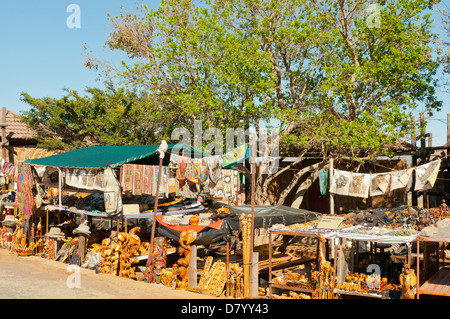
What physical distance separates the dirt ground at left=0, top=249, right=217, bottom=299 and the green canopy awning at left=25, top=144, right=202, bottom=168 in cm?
348

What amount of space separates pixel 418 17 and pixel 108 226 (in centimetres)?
1589

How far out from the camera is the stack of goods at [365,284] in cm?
1067

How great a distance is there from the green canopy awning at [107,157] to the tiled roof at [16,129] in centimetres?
745

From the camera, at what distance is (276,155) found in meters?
19.4

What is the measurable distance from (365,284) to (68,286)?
7594 mm

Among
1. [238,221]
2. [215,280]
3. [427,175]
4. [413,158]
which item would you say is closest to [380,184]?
[427,175]

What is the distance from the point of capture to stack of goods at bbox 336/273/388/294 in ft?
35.0

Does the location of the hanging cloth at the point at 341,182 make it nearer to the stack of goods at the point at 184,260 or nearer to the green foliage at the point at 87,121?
the stack of goods at the point at 184,260

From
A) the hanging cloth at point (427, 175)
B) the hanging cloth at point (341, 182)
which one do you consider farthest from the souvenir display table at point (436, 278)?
the hanging cloth at point (341, 182)

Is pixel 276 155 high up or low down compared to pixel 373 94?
down

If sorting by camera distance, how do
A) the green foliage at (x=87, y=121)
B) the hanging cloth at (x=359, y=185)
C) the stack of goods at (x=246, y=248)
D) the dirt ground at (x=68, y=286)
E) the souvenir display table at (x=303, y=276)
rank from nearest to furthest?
the souvenir display table at (x=303, y=276)
the dirt ground at (x=68, y=286)
the stack of goods at (x=246, y=248)
the hanging cloth at (x=359, y=185)
the green foliage at (x=87, y=121)

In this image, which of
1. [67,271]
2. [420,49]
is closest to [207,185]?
[67,271]

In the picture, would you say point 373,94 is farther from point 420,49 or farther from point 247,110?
point 247,110

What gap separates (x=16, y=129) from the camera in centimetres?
2555
